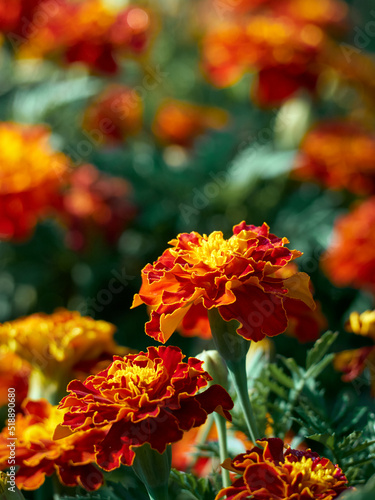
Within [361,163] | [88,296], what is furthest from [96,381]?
[361,163]

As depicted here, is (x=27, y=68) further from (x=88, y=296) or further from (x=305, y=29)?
(x=305, y=29)

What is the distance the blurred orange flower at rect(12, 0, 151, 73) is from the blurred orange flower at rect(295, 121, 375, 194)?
413 millimetres

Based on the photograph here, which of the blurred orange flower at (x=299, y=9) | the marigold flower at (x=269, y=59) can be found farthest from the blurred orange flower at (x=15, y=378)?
the blurred orange flower at (x=299, y=9)

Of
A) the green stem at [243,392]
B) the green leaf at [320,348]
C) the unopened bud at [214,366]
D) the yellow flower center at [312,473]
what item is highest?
the unopened bud at [214,366]

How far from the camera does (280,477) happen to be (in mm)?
469

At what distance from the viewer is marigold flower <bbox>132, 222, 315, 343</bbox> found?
0.51 meters

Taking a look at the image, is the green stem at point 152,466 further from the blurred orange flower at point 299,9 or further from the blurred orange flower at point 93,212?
the blurred orange flower at point 299,9

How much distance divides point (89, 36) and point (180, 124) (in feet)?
1.10

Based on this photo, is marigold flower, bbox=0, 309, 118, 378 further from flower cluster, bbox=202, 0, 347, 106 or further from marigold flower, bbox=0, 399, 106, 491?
flower cluster, bbox=202, 0, 347, 106

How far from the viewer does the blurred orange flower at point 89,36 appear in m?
1.39

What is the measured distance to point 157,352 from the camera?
54 centimetres

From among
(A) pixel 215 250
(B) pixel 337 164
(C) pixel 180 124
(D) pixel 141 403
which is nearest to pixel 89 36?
(C) pixel 180 124

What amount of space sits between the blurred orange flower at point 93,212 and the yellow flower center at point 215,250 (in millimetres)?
752

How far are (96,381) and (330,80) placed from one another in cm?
136
